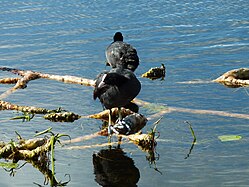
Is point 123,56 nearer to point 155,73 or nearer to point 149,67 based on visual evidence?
point 155,73

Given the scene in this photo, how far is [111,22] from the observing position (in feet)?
55.4

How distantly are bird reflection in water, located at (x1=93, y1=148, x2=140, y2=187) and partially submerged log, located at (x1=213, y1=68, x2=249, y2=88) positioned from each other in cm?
340

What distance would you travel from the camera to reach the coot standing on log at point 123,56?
11.5 meters

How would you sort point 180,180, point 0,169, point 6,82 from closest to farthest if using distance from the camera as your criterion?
point 180,180 < point 0,169 < point 6,82

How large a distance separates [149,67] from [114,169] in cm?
508

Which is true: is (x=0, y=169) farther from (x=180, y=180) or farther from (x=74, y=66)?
(x=74, y=66)

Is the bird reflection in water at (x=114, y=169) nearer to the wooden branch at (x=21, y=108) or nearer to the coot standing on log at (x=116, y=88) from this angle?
the coot standing on log at (x=116, y=88)

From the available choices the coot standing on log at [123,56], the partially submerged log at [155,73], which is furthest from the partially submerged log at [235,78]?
the coot standing on log at [123,56]

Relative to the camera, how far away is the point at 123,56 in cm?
1180

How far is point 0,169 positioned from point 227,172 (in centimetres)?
283

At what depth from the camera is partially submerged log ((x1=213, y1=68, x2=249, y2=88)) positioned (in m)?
11.4

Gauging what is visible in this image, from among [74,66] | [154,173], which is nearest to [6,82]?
[74,66]

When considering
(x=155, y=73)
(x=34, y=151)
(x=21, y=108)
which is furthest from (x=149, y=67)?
(x=34, y=151)

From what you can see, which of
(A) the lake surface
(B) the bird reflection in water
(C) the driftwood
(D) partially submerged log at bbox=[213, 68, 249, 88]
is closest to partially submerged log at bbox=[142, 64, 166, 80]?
(A) the lake surface
